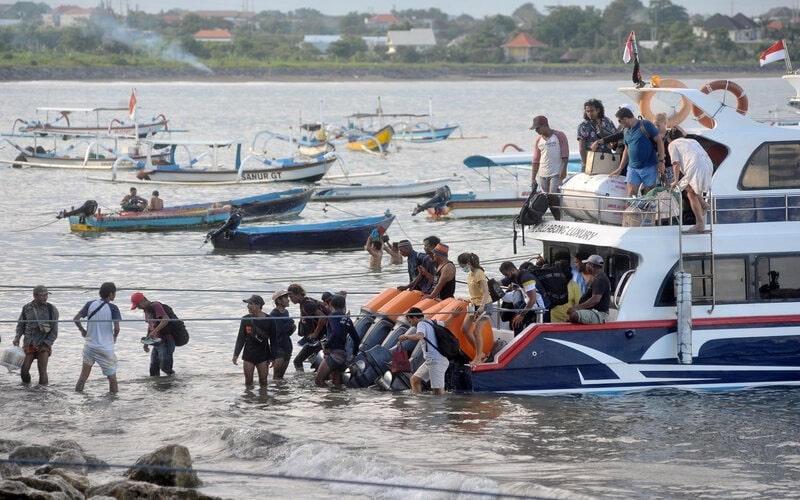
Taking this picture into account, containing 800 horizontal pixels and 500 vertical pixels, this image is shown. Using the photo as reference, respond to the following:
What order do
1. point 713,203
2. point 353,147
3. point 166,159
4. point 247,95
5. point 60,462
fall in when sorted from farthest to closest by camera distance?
point 247,95
point 353,147
point 166,159
point 713,203
point 60,462

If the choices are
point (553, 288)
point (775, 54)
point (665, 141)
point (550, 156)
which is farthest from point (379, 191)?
point (553, 288)

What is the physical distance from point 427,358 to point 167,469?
4429 millimetres

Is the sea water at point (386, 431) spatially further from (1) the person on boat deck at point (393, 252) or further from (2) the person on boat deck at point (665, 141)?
(1) the person on boat deck at point (393, 252)

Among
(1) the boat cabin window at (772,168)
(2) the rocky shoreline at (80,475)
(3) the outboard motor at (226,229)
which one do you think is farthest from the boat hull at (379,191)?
(2) the rocky shoreline at (80,475)

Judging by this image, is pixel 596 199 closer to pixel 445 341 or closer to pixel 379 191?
pixel 445 341

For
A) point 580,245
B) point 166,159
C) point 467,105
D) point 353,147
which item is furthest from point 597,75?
point 580,245

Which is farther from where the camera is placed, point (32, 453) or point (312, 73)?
point (312, 73)

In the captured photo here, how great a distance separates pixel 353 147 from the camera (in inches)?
3049

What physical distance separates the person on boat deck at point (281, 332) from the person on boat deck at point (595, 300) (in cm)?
378

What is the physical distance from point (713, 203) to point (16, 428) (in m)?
9.30

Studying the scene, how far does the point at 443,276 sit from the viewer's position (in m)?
17.5

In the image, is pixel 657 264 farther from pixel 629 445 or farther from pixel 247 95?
pixel 247 95

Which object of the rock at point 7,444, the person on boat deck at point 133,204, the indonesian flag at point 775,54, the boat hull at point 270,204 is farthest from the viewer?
the boat hull at point 270,204

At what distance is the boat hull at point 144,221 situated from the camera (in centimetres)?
3941
